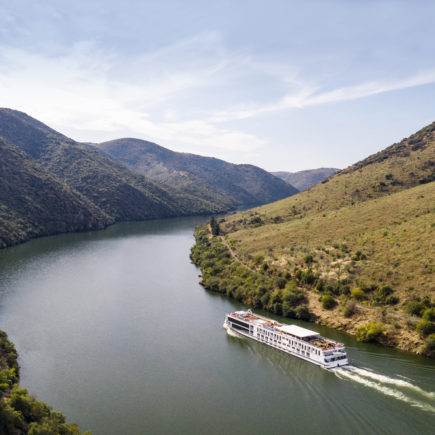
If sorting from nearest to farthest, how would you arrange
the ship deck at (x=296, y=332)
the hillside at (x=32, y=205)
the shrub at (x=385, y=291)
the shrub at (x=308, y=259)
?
the ship deck at (x=296, y=332), the shrub at (x=385, y=291), the shrub at (x=308, y=259), the hillside at (x=32, y=205)

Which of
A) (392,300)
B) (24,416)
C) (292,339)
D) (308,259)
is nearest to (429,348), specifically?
(392,300)

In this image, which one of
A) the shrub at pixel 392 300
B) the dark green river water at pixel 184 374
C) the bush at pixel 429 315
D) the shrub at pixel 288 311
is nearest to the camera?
the dark green river water at pixel 184 374

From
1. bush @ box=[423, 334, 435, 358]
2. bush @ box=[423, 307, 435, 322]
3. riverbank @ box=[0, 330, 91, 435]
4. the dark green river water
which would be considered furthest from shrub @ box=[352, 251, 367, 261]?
riverbank @ box=[0, 330, 91, 435]

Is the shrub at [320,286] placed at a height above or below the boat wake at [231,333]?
above

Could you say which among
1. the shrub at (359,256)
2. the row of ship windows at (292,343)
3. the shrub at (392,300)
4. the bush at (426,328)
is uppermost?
the shrub at (359,256)

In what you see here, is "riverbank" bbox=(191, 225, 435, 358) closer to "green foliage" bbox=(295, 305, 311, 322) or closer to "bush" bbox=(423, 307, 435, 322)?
"green foliage" bbox=(295, 305, 311, 322)

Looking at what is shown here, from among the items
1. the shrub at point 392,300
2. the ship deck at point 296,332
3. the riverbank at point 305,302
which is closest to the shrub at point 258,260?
the riverbank at point 305,302

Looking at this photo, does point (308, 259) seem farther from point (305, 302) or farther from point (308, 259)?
point (305, 302)

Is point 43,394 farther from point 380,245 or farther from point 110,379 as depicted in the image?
point 380,245

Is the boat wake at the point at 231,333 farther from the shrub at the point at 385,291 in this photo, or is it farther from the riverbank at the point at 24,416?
the riverbank at the point at 24,416
